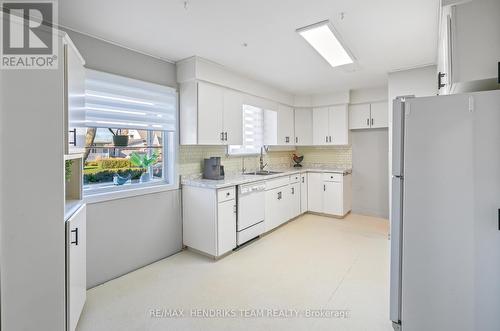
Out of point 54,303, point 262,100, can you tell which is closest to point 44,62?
point 54,303

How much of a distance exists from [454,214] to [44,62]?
271 centimetres

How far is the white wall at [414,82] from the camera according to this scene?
3605 mm

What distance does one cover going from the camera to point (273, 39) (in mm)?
2742

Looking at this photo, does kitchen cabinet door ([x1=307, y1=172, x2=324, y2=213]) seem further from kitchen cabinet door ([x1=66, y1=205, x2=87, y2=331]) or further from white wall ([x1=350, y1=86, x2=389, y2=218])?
kitchen cabinet door ([x1=66, y1=205, x2=87, y2=331])

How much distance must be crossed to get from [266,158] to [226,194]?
2144mm

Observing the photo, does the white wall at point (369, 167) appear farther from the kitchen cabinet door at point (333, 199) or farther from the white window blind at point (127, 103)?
the white window blind at point (127, 103)

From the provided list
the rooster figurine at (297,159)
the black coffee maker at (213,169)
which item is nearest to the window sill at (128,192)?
the black coffee maker at (213,169)

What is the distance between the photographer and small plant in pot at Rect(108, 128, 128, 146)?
296 centimetres

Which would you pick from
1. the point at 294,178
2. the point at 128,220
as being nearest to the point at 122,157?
the point at 128,220

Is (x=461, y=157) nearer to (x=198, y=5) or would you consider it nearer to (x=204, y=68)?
(x=198, y=5)

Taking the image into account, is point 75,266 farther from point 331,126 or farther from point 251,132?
point 331,126

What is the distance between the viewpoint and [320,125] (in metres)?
5.53

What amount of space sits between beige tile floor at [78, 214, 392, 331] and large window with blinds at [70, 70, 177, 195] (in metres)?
1.13

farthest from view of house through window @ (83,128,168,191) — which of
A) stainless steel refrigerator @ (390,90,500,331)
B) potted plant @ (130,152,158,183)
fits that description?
stainless steel refrigerator @ (390,90,500,331)
